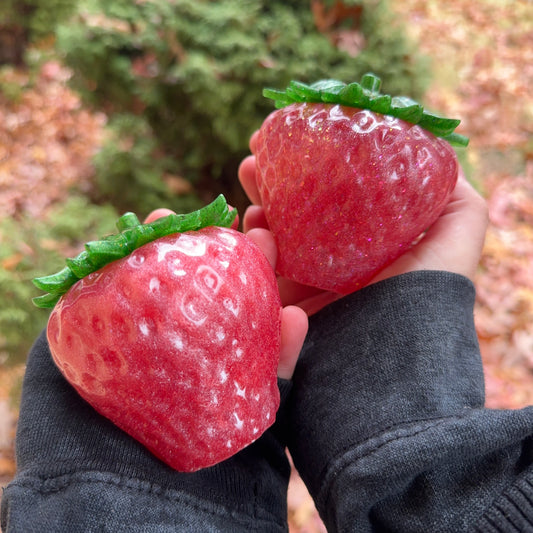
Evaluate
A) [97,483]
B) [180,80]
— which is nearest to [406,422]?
[97,483]

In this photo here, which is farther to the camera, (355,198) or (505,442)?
(355,198)

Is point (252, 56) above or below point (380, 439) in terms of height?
above

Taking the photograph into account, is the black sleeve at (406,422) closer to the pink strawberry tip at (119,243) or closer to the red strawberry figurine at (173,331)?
the red strawberry figurine at (173,331)

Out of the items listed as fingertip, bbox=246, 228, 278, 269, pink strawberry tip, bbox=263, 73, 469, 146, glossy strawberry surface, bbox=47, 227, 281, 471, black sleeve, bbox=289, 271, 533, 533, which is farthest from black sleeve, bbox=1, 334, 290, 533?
pink strawberry tip, bbox=263, 73, 469, 146

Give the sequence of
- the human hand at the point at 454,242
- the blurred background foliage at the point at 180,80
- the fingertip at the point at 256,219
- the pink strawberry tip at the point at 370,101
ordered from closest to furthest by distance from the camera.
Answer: the pink strawberry tip at the point at 370,101 < the human hand at the point at 454,242 < the fingertip at the point at 256,219 < the blurred background foliage at the point at 180,80

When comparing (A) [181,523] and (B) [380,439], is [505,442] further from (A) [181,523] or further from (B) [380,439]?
(A) [181,523]

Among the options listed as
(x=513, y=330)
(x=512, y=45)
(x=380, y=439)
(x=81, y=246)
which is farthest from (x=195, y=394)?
(x=512, y=45)

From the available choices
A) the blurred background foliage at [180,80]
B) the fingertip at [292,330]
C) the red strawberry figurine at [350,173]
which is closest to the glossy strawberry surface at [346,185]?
the red strawberry figurine at [350,173]
